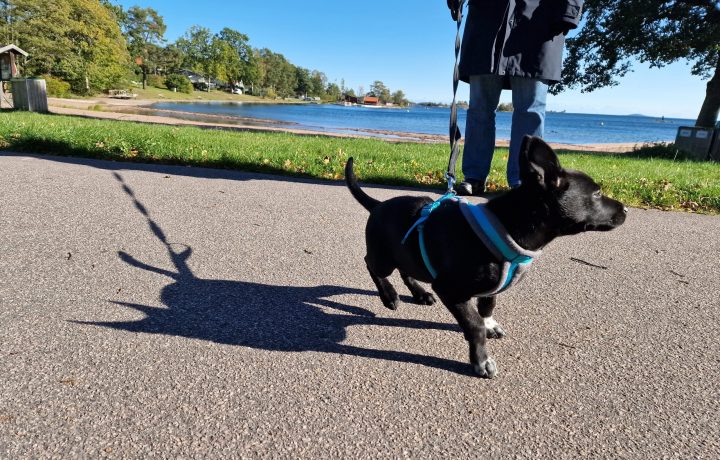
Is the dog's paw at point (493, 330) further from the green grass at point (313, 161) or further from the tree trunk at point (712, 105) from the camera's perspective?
the tree trunk at point (712, 105)

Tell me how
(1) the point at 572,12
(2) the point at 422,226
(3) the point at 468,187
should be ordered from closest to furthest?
(2) the point at 422,226 < (1) the point at 572,12 < (3) the point at 468,187

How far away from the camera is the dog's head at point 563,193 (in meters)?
2.05

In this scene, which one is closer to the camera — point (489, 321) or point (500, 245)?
point (500, 245)

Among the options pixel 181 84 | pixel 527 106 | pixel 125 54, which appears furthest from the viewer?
pixel 181 84

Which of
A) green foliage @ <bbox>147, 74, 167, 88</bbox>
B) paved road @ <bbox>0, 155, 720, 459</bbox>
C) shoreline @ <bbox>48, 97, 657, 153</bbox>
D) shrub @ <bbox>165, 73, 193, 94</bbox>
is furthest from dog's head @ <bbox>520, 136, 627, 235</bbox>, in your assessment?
green foliage @ <bbox>147, 74, 167, 88</bbox>

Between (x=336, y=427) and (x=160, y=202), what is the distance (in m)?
3.77

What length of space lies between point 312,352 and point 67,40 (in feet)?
173

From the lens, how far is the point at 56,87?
40.5 meters

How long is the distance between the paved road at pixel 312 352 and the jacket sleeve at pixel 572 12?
2.01m

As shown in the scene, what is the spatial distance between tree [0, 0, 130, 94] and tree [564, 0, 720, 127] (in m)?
44.6

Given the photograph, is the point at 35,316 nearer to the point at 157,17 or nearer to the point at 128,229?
the point at 128,229

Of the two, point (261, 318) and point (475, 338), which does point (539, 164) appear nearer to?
point (475, 338)

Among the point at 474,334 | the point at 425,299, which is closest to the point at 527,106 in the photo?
the point at 425,299

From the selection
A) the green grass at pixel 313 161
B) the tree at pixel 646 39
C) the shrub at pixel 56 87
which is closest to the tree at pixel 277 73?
the shrub at pixel 56 87
